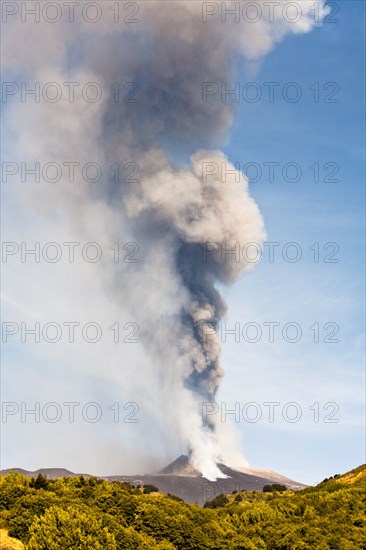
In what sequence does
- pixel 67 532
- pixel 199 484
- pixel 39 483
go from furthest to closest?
pixel 199 484 → pixel 39 483 → pixel 67 532

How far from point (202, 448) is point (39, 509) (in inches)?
6812

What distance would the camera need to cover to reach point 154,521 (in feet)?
112

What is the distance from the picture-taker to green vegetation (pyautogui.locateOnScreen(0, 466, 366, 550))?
95.0 ft

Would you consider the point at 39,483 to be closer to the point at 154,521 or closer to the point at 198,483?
the point at 154,521

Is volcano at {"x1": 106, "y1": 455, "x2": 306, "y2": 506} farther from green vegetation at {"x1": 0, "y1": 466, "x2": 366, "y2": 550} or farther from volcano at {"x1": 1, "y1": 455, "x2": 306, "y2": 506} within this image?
green vegetation at {"x1": 0, "y1": 466, "x2": 366, "y2": 550}

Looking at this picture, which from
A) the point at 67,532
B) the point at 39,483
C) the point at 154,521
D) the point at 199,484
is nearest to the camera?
the point at 67,532

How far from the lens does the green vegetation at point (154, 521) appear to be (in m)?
29.0

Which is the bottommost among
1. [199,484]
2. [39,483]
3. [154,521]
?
[154,521]

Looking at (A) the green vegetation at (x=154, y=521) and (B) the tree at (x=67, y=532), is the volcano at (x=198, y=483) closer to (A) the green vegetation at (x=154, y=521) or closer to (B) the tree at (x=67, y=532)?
(A) the green vegetation at (x=154, y=521)

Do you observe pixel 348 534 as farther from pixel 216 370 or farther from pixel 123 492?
pixel 216 370

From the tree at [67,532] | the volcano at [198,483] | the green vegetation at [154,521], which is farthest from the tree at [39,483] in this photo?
the volcano at [198,483]

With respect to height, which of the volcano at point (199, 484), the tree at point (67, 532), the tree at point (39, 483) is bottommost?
the tree at point (67, 532)

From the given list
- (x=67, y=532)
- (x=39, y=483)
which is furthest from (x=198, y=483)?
(x=67, y=532)

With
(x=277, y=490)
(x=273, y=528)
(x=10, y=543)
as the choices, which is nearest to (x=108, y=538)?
(x=10, y=543)
